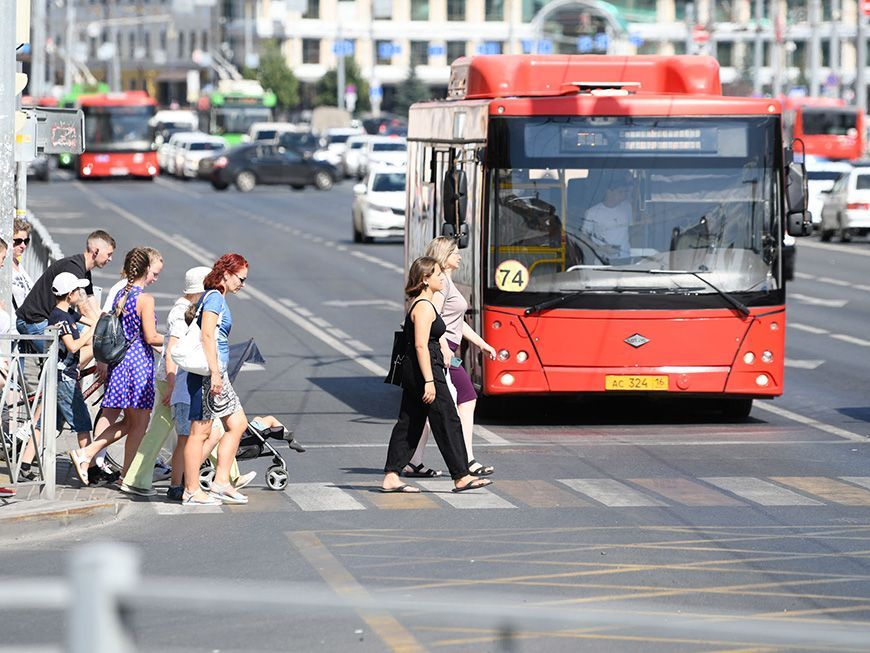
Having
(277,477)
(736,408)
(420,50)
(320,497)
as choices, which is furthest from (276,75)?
(320,497)

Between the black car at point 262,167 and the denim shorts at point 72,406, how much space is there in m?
53.0

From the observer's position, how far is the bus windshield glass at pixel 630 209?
1567cm

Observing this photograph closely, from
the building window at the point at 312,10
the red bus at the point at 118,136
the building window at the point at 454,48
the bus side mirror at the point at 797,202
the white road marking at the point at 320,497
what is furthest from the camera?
the building window at the point at 454,48

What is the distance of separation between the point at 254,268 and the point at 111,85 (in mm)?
104233

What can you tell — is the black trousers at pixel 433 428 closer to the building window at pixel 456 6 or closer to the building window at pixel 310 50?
the building window at pixel 310 50

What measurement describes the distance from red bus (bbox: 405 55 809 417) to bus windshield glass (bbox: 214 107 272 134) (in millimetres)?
73619

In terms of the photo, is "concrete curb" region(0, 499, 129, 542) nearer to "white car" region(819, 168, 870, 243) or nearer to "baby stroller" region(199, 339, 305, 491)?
"baby stroller" region(199, 339, 305, 491)

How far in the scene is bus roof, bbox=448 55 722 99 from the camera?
56.4 feet

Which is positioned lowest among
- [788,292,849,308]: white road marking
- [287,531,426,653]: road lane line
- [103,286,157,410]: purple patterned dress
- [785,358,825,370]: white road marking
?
[788,292,849,308]: white road marking

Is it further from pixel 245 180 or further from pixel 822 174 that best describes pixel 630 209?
pixel 245 180

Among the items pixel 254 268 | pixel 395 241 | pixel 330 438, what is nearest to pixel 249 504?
pixel 330 438

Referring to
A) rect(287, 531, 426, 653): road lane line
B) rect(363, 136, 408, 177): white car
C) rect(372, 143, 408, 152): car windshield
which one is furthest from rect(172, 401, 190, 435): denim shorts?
rect(372, 143, 408, 152): car windshield

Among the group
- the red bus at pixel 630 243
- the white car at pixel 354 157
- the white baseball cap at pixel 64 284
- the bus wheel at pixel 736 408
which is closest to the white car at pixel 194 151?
the white car at pixel 354 157

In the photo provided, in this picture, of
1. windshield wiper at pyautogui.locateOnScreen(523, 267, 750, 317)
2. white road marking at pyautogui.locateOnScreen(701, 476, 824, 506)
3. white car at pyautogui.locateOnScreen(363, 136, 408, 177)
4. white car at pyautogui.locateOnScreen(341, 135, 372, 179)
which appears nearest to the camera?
white road marking at pyautogui.locateOnScreen(701, 476, 824, 506)
